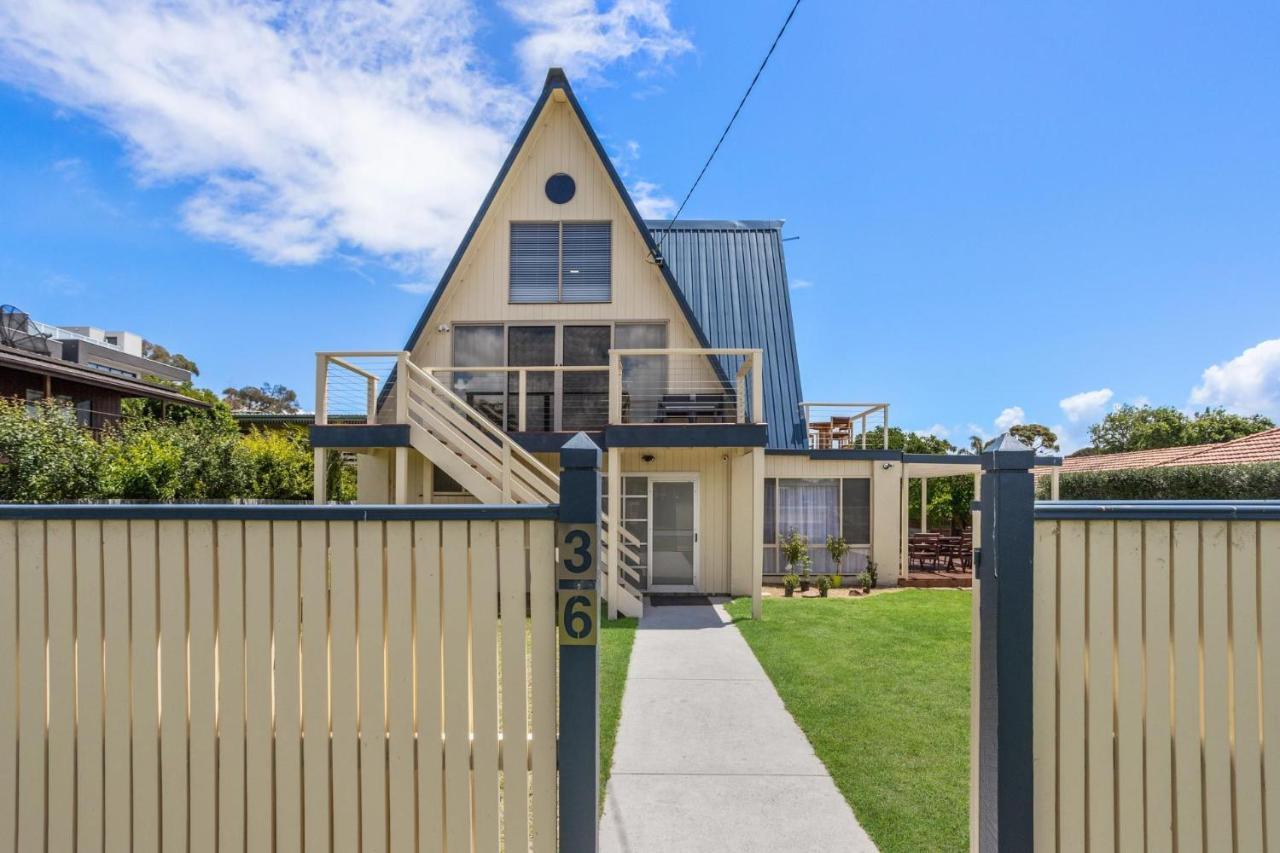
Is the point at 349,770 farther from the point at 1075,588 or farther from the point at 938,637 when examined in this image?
the point at 938,637

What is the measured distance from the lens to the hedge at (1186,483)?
952 cm

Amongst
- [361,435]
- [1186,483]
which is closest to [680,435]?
[361,435]

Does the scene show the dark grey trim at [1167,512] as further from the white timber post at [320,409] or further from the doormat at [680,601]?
the white timber post at [320,409]

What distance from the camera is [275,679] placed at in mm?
2426

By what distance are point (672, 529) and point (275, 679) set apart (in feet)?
30.0

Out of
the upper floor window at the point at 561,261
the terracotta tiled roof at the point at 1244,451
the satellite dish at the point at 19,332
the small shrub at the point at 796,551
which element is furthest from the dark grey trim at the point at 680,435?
the satellite dish at the point at 19,332

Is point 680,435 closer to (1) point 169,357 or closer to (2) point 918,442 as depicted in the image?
(2) point 918,442

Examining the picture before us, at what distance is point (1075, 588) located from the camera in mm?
2416

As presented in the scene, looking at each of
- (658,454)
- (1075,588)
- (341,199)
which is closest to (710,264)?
(658,454)

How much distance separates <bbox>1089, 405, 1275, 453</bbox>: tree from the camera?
3253 centimetres

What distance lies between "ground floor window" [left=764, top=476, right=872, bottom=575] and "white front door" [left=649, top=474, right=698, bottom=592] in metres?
2.03

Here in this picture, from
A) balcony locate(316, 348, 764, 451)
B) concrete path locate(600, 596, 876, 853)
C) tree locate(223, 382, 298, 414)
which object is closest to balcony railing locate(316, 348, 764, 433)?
balcony locate(316, 348, 764, 451)

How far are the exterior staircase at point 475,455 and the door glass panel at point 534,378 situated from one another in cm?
153

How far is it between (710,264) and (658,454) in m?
6.07
